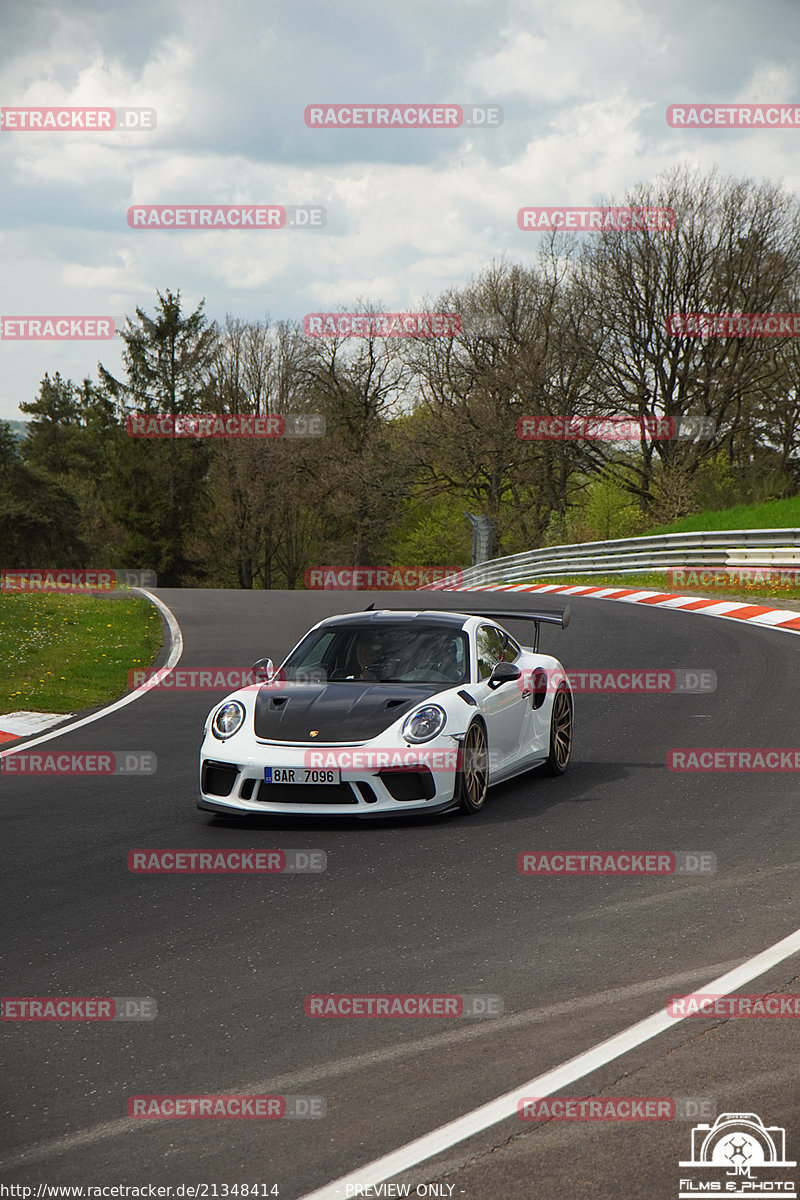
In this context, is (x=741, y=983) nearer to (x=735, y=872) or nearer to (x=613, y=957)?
(x=613, y=957)

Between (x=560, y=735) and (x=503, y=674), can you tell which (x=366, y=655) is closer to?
(x=503, y=674)

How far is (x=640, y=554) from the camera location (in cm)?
3206

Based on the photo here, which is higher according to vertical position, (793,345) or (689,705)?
(793,345)

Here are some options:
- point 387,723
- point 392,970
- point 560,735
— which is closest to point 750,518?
point 560,735

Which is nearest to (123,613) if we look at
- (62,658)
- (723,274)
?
(62,658)

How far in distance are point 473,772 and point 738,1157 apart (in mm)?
4865

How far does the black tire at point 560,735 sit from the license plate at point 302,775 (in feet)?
7.63

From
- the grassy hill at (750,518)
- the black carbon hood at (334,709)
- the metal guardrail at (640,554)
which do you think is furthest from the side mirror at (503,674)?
the grassy hill at (750,518)

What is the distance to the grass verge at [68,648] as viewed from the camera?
48.5 ft

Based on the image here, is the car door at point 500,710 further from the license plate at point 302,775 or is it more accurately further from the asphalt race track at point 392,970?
the license plate at point 302,775

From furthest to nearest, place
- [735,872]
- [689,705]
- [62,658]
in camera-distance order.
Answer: [62,658]
[689,705]
[735,872]

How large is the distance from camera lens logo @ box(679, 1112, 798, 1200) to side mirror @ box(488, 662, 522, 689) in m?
5.25

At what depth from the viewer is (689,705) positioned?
506 inches

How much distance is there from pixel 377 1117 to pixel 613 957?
5.87 feet
